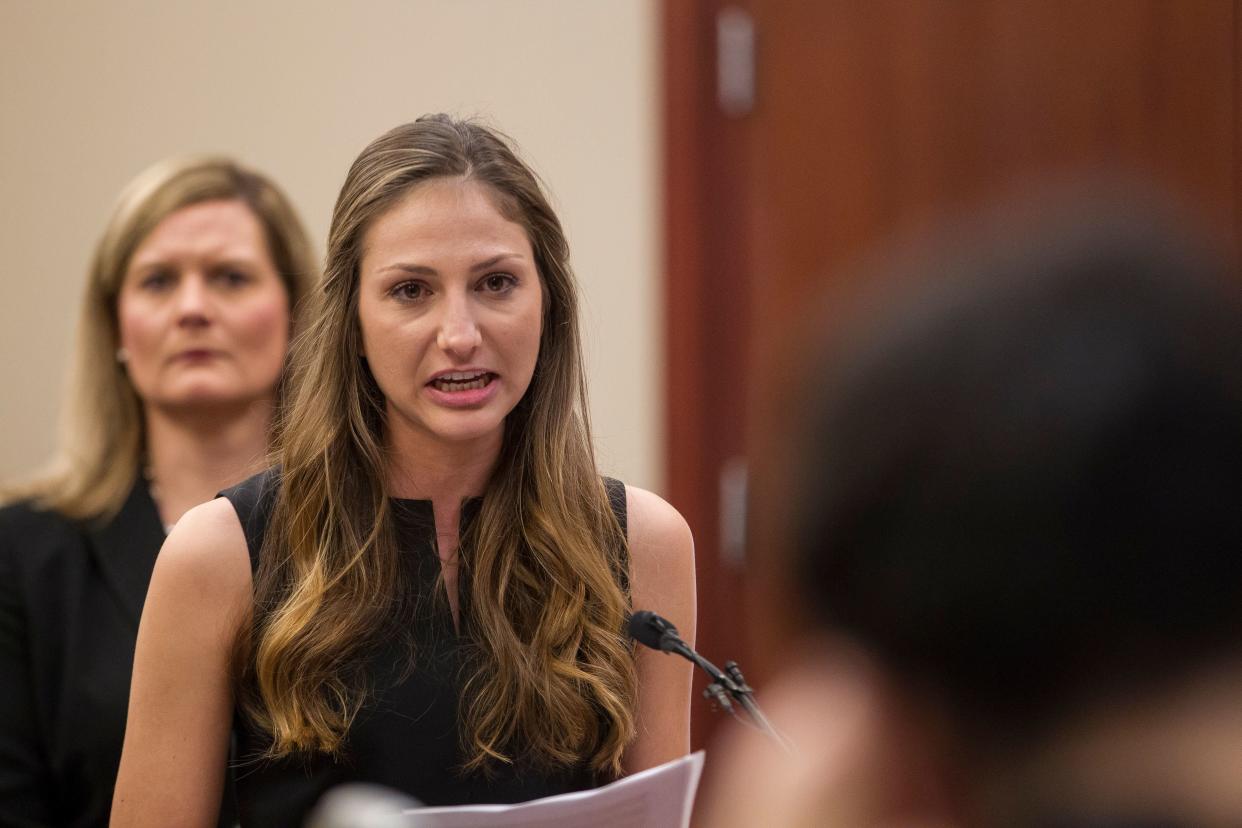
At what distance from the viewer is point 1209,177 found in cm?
303

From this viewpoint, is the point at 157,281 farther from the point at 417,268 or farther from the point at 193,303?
the point at 417,268

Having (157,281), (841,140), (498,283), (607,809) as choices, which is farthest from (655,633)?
(841,140)

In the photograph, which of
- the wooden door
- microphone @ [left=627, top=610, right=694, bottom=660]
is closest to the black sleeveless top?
microphone @ [left=627, top=610, right=694, bottom=660]

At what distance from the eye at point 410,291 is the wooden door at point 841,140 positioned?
144 centimetres

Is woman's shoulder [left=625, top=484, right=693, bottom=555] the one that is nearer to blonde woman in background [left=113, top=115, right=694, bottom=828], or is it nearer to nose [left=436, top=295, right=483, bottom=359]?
blonde woman in background [left=113, top=115, right=694, bottom=828]

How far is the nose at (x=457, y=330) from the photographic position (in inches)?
66.3

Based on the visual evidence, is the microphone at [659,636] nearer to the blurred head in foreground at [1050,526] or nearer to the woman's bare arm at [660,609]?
the woman's bare arm at [660,609]

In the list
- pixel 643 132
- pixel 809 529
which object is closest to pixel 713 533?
pixel 643 132

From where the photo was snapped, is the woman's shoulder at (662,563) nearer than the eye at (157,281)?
Yes

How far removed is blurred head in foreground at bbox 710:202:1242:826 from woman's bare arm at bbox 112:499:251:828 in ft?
4.17

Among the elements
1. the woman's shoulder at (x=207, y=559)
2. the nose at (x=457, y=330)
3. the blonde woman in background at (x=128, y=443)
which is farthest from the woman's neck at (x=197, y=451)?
the nose at (x=457, y=330)

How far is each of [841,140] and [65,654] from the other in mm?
1901

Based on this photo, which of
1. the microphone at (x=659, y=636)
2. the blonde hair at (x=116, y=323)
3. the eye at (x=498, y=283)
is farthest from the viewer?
the blonde hair at (x=116, y=323)

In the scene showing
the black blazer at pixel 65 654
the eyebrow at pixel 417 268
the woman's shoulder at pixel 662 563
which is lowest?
the black blazer at pixel 65 654
